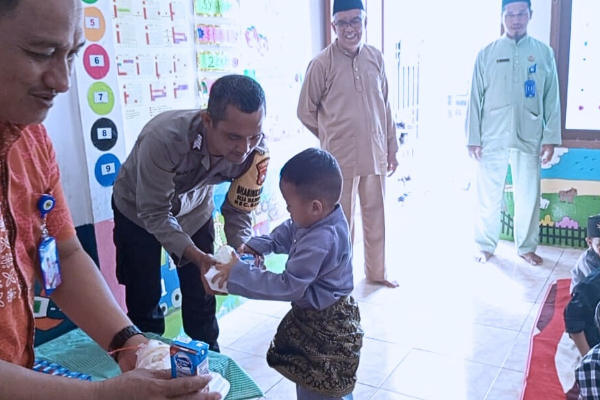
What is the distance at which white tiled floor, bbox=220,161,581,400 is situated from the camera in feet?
7.39

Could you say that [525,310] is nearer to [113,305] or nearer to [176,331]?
[176,331]

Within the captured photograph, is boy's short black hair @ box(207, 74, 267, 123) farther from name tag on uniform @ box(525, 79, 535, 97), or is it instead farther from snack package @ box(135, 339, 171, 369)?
name tag on uniform @ box(525, 79, 535, 97)

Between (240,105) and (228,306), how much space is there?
1.61 metres

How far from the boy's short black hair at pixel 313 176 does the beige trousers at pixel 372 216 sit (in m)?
1.67

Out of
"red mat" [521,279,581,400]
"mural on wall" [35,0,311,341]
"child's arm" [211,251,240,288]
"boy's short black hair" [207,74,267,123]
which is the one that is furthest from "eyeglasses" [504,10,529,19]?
"child's arm" [211,251,240,288]

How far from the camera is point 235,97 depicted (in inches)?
64.5

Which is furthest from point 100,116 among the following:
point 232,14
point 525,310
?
point 525,310

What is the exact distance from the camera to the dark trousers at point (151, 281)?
1.99 m

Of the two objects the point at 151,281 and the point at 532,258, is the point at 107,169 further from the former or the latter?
the point at 532,258

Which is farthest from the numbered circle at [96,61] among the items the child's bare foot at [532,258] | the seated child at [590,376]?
the child's bare foot at [532,258]

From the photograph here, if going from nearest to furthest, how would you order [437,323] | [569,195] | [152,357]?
1. [152,357]
2. [437,323]
3. [569,195]

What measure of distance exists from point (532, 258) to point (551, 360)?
1.41 meters

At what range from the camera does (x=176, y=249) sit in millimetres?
1768

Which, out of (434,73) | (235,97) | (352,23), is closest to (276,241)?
(235,97)
